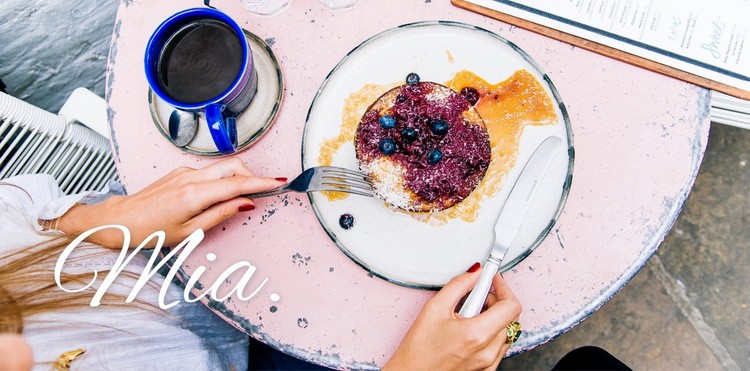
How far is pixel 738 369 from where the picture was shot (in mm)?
1505

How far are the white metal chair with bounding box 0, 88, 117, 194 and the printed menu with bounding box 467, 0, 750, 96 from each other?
0.99m

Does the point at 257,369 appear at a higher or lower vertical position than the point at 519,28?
lower

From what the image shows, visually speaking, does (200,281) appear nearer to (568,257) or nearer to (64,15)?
(568,257)

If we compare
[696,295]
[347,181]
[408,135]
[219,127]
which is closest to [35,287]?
[219,127]

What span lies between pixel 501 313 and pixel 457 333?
7 cm

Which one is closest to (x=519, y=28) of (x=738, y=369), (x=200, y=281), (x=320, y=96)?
(x=320, y=96)

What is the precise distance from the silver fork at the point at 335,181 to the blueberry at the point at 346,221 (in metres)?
0.04

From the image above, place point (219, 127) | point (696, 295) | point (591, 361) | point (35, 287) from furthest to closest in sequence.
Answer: point (696, 295) → point (591, 361) → point (35, 287) → point (219, 127)

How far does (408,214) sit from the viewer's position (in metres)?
0.80

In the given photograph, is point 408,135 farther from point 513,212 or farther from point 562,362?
point 562,362

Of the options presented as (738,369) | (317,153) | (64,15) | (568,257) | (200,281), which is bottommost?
(738,369)

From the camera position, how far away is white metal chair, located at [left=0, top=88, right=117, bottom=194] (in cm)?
109

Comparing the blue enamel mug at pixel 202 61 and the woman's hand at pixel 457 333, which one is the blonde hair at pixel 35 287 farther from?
the woman's hand at pixel 457 333

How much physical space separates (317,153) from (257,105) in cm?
14
